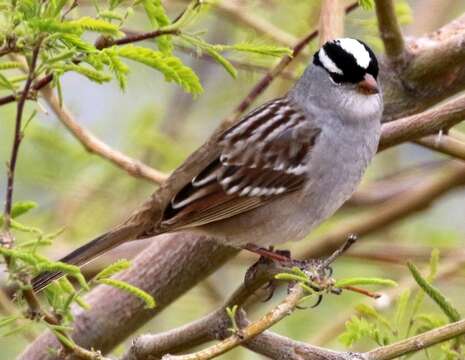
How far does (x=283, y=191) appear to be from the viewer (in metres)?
3.54

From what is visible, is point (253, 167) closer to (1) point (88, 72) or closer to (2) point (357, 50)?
(2) point (357, 50)

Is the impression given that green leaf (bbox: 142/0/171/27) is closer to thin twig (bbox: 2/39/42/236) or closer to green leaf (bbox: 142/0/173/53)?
green leaf (bbox: 142/0/173/53)

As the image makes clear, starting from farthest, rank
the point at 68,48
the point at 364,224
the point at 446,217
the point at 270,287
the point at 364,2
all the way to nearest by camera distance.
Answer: the point at 446,217, the point at 364,224, the point at 270,287, the point at 364,2, the point at 68,48

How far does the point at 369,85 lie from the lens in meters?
3.42

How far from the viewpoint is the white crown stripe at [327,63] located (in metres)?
3.44

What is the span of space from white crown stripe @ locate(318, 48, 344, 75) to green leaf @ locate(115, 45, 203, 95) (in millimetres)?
1015

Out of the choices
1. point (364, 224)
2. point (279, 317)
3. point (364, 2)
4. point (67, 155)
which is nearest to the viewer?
point (279, 317)

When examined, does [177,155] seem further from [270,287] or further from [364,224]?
[270,287]

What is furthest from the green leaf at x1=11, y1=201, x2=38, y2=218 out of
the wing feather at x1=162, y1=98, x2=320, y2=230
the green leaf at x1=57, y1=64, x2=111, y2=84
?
the wing feather at x1=162, y1=98, x2=320, y2=230

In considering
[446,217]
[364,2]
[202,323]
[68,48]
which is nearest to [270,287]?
[202,323]

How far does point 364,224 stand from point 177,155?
1042mm

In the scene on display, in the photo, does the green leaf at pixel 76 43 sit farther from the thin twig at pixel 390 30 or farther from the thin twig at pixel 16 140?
the thin twig at pixel 390 30

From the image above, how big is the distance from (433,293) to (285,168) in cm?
115

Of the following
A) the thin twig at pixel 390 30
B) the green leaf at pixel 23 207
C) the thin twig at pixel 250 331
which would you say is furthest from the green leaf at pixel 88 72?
the thin twig at pixel 390 30
